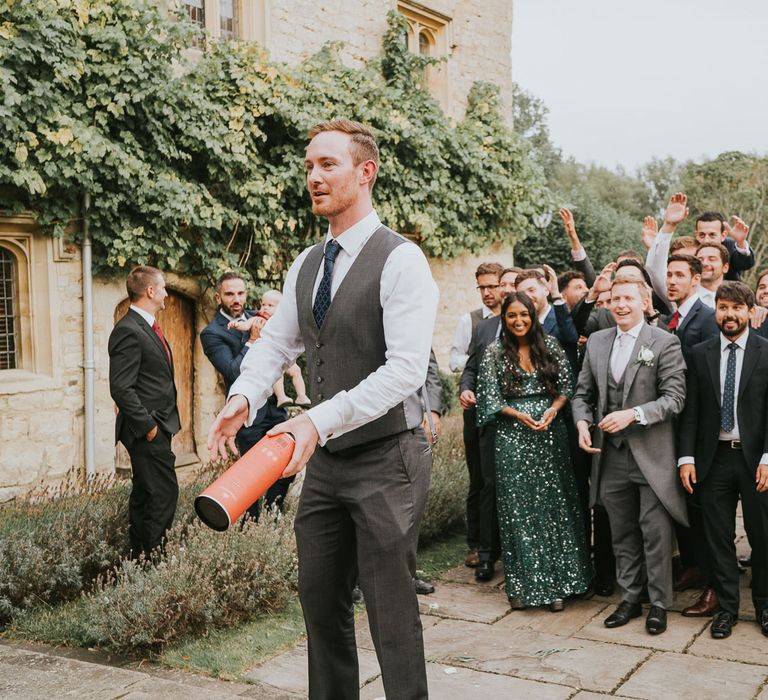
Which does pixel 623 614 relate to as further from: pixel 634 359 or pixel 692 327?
pixel 692 327

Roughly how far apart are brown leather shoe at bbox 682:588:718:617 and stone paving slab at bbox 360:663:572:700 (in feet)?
4.93

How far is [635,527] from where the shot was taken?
543 centimetres

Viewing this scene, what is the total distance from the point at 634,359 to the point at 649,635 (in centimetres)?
161

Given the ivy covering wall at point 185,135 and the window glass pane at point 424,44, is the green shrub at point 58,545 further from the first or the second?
the window glass pane at point 424,44

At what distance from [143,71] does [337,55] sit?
10.6 feet

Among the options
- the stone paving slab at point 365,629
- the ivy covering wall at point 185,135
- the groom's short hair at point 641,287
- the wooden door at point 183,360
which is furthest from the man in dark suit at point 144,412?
the wooden door at point 183,360

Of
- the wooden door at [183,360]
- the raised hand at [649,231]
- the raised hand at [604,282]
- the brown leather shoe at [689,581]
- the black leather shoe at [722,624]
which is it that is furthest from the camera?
the wooden door at [183,360]

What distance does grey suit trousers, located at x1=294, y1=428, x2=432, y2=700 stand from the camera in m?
3.04

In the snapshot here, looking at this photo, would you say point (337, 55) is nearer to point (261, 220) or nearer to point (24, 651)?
point (261, 220)

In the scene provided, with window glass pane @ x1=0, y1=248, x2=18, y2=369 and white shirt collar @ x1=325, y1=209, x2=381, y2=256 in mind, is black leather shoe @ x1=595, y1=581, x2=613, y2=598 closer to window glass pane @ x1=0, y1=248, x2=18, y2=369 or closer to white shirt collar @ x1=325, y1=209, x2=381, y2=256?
white shirt collar @ x1=325, y1=209, x2=381, y2=256

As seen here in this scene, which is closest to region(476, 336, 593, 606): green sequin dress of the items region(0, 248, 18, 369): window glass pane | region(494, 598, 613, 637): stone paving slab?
region(494, 598, 613, 637): stone paving slab

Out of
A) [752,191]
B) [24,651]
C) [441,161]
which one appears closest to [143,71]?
[441,161]

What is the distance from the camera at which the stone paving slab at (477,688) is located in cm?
414

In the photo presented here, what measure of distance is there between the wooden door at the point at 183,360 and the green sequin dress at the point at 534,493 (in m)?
5.14
